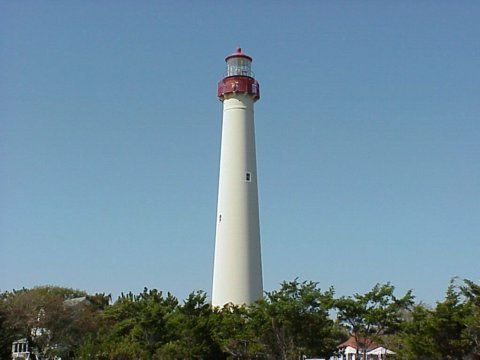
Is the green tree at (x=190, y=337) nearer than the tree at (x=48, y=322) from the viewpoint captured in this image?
Yes

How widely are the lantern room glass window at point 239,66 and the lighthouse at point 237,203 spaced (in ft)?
0.44

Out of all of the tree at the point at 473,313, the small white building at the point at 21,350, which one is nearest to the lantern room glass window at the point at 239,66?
the tree at the point at 473,313

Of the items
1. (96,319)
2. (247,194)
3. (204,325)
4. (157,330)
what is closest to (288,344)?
(204,325)

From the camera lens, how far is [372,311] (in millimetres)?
31234

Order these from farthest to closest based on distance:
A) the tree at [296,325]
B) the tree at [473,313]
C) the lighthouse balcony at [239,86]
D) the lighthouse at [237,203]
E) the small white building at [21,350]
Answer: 1. the small white building at [21,350]
2. the lighthouse balcony at [239,86]
3. the lighthouse at [237,203]
4. the tree at [296,325]
5. the tree at [473,313]

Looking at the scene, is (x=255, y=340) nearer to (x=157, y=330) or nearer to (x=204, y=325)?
→ (x=204, y=325)

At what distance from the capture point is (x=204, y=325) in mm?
33469

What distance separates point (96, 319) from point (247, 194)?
54.1ft

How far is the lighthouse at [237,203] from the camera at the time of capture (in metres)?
37.1

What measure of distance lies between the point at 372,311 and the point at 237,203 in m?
10.8

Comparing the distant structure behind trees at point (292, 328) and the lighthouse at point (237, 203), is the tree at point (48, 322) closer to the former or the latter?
the distant structure behind trees at point (292, 328)

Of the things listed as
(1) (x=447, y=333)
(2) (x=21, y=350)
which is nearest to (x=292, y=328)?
(1) (x=447, y=333)

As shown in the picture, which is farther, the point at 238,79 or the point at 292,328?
the point at 238,79

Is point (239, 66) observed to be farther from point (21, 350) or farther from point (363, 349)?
point (21, 350)
